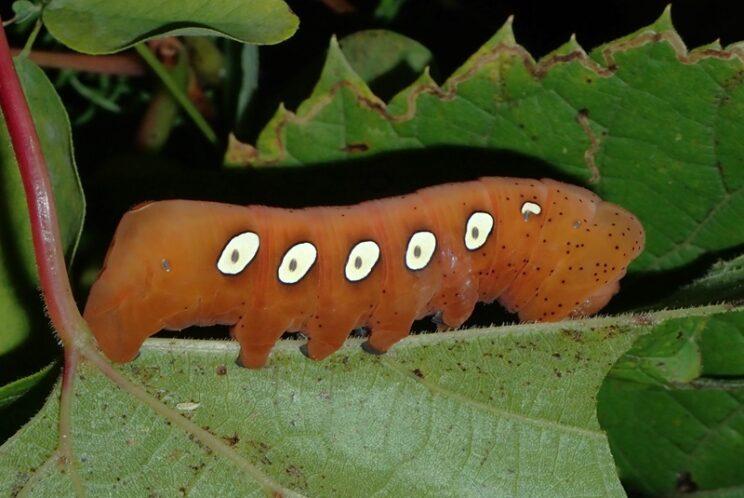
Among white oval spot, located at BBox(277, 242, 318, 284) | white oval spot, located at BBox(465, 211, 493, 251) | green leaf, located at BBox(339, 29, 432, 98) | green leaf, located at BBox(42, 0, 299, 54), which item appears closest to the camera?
green leaf, located at BBox(42, 0, 299, 54)

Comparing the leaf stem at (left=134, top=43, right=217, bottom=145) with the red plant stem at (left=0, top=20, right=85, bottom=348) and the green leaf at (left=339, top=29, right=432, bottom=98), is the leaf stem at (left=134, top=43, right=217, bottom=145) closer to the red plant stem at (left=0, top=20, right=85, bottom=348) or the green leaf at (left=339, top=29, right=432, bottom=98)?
the green leaf at (left=339, top=29, right=432, bottom=98)

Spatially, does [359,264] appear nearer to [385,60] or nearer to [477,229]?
[477,229]

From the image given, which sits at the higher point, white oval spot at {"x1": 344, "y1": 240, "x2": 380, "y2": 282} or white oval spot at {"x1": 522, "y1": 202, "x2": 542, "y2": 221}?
white oval spot at {"x1": 522, "y1": 202, "x2": 542, "y2": 221}

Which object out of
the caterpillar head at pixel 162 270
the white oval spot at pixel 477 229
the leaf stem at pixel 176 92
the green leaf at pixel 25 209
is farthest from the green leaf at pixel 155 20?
the leaf stem at pixel 176 92

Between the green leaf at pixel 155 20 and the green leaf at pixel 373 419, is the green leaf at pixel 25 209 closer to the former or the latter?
the green leaf at pixel 155 20

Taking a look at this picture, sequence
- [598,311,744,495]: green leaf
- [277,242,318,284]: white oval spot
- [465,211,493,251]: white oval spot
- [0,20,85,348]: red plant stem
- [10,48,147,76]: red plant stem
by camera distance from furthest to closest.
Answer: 1. [10,48,147,76]: red plant stem
2. [598,311,744,495]: green leaf
3. [465,211,493,251]: white oval spot
4. [277,242,318,284]: white oval spot
5. [0,20,85,348]: red plant stem

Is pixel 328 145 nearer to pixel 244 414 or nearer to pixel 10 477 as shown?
pixel 244 414

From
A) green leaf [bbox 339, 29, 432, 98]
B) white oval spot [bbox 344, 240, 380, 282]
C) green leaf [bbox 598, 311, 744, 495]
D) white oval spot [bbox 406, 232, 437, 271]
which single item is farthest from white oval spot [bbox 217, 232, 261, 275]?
green leaf [bbox 598, 311, 744, 495]
